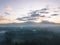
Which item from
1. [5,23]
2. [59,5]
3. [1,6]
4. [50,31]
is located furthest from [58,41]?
[1,6]

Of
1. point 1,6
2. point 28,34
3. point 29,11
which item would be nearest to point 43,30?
point 28,34

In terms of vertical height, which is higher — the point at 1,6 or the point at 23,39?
the point at 1,6

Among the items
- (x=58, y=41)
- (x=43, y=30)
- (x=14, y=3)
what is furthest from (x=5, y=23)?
(x=58, y=41)

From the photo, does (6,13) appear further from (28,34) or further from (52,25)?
(52,25)

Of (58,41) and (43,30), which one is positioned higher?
(43,30)

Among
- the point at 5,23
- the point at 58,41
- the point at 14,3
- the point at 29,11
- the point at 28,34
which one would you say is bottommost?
the point at 58,41

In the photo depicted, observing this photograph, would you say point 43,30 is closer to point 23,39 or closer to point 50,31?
point 50,31

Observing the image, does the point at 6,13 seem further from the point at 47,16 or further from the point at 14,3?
the point at 47,16

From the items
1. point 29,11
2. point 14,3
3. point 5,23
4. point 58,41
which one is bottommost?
point 58,41
